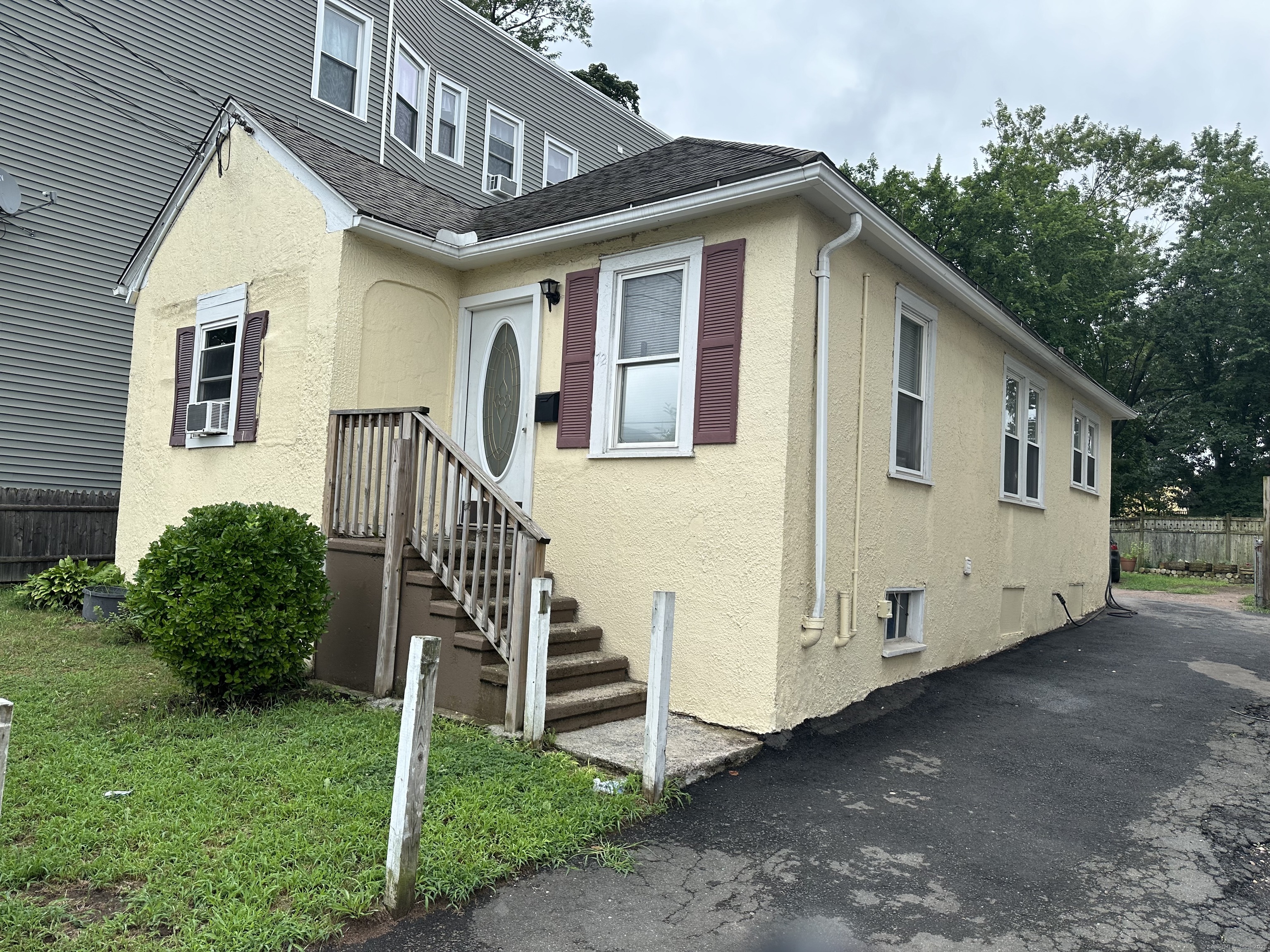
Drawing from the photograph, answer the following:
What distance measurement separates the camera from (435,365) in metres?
8.11

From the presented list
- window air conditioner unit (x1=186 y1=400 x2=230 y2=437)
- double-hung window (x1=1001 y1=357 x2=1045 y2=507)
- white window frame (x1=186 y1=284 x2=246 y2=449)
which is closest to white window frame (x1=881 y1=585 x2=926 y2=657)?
double-hung window (x1=1001 y1=357 x2=1045 y2=507)

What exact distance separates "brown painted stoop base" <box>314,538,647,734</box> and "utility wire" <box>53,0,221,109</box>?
29.7ft

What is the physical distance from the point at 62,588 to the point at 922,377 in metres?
9.04

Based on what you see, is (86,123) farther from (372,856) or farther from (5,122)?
(372,856)

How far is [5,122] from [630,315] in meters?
9.27

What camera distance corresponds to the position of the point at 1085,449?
1314cm

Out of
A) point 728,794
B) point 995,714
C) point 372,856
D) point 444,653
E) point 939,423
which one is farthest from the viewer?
point 939,423

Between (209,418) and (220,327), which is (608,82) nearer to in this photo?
(220,327)

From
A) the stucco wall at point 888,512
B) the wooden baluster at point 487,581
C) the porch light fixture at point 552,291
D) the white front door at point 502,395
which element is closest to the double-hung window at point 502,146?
the white front door at point 502,395

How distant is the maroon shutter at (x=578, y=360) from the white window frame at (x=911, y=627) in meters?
2.76

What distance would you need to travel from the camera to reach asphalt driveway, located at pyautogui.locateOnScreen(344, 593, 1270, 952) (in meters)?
3.41

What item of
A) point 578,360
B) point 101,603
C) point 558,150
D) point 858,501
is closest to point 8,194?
point 101,603

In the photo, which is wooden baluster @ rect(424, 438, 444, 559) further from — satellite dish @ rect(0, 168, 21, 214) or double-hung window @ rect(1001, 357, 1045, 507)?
satellite dish @ rect(0, 168, 21, 214)

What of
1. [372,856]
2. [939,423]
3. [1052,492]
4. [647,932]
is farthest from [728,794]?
[1052,492]
